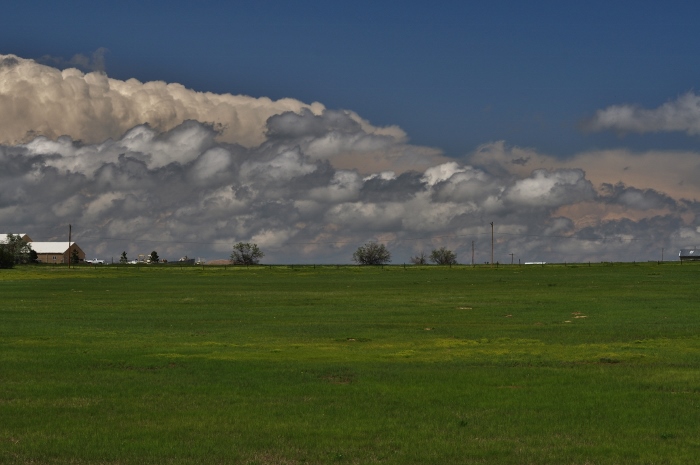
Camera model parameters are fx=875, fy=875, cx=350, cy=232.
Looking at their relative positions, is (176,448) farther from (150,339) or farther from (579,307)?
(579,307)

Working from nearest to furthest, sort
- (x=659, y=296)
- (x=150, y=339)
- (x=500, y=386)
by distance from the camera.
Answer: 1. (x=500, y=386)
2. (x=150, y=339)
3. (x=659, y=296)

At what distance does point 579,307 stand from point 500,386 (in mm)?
44397

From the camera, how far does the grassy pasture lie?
1931cm

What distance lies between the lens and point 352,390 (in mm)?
27125

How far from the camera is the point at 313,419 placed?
22.4 meters

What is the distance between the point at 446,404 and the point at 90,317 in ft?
143

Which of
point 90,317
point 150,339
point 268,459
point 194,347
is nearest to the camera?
point 268,459

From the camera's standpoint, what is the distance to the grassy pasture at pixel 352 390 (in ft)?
63.4

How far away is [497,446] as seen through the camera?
19453 millimetres

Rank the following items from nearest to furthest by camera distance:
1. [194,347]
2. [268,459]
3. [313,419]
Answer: [268,459] < [313,419] < [194,347]

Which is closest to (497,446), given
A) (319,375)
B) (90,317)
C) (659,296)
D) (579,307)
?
(319,375)

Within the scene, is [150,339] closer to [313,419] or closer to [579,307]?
[313,419]

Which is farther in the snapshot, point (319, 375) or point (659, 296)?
point (659, 296)

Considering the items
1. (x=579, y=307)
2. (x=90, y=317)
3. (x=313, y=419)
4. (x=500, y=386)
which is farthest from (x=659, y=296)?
(x=313, y=419)
